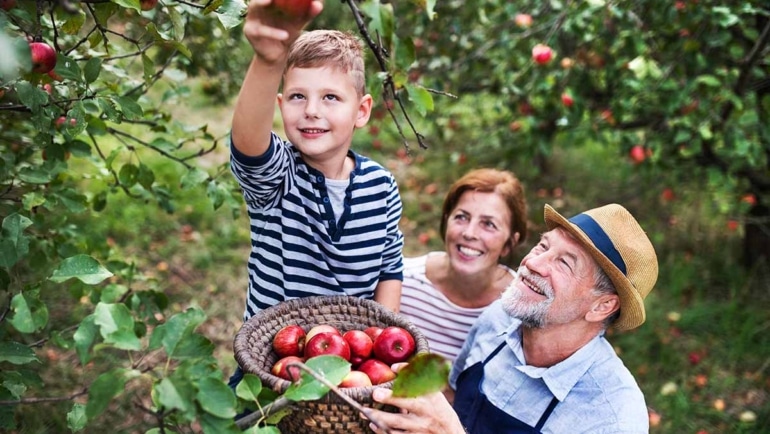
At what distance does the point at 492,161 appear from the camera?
6125 millimetres

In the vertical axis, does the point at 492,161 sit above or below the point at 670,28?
below

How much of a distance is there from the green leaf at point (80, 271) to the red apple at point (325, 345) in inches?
20.0

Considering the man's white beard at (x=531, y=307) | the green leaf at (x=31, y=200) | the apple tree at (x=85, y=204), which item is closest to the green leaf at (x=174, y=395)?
the apple tree at (x=85, y=204)

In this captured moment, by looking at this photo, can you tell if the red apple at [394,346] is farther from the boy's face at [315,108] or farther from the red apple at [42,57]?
the red apple at [42,57]

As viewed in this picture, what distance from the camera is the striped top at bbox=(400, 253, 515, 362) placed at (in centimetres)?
264

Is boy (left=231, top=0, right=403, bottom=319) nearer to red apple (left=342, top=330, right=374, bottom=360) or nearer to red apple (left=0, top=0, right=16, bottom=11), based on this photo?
red apple (left=342, top=330, right=374, bottom=360)

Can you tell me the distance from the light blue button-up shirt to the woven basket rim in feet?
1.57

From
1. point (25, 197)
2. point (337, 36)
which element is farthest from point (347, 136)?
point (25, 197)

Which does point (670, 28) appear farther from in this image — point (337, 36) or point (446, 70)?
point (337, 36)

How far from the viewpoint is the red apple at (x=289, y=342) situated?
5.29ft

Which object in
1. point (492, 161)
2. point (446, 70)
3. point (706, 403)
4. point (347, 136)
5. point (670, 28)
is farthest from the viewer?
point (492, 161)

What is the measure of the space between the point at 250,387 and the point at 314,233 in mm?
623

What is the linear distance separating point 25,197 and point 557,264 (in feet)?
5.05

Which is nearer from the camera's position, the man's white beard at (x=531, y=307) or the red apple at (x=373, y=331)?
the red apple at (x=373, y=331)
